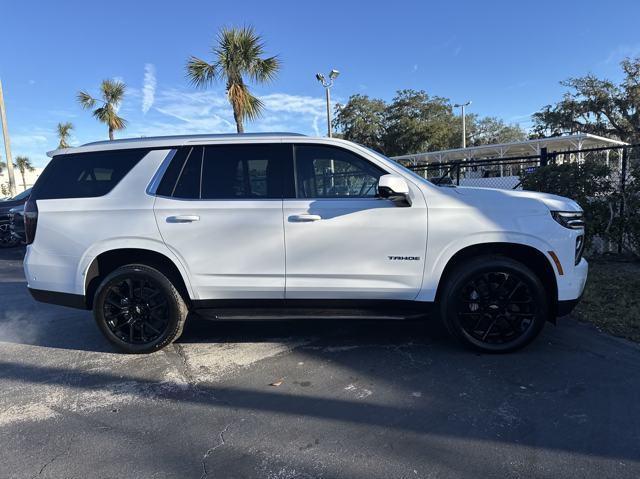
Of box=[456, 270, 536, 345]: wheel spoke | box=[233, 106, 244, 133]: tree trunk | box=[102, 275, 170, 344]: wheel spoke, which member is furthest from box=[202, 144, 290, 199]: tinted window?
box=[233, 106, 244, 133]: tree trunk

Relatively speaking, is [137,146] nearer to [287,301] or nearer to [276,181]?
[276,181]

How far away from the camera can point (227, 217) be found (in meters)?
3.78

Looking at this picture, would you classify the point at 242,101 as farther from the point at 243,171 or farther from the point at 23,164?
the point at 23,164

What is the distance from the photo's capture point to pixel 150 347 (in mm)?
4043

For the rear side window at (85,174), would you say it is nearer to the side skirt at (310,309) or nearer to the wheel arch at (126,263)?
the wheel arch at (126,263)

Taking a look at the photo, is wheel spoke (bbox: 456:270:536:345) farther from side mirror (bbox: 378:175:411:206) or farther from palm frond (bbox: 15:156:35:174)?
palm frond (bbox: 15:156:35:174)

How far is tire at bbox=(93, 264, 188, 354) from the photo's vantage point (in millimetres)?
3934

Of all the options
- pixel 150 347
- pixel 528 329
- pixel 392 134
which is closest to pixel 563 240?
pixel 528 329

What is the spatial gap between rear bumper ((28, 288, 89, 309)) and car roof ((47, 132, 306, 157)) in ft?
4.15

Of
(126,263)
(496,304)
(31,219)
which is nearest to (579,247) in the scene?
(496,304)

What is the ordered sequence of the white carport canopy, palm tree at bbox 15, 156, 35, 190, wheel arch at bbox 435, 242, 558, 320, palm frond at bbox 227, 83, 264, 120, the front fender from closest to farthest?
the front fender < wheel arch at bbox 435, 242, 558, 320 < palm frond at bbox 227, 83, 264, 120 < the white carport canopy < palm tree at bbox 15, 156, 35, 190

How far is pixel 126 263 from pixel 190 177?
999mm

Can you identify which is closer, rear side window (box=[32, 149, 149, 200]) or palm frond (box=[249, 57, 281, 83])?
rear side window (box=[32, 149, 149, 200])

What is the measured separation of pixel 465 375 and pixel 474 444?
2.97 feet
